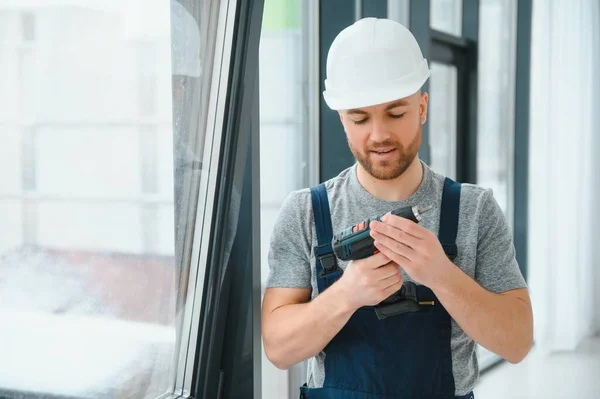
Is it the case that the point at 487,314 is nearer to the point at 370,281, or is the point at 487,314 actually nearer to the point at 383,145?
the point at 370,281

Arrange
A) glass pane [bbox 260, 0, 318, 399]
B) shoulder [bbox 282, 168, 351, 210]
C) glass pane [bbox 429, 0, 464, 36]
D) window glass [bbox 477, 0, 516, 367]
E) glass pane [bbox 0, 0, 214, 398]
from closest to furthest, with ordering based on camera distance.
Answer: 1. glass pane [bbox 0, 0, 214, 398]
2. shoulder [bbox 282, 168, 351, 210]
3. glass pane [bbox 260, 0, 318, 399]
4. glass pane [bbox 429, 0, 464, 36]
5. window glass [bbox 477, 0, 516, 367]

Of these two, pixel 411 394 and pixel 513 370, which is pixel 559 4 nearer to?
pixel 513 370

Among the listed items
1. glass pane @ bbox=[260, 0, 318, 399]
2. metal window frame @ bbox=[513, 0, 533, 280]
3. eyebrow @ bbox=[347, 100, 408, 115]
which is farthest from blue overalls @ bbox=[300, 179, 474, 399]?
metal window frame @ bbox=[513, 0, 533, 280]

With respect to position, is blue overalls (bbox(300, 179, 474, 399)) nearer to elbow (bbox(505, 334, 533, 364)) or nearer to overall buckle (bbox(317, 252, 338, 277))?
overall buckle (bbox(317, 252, 338, 277))

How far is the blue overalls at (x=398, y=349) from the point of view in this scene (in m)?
1.56

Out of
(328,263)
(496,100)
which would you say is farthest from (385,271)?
(496,100)

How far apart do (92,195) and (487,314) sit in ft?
2.98

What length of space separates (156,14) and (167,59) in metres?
0.11

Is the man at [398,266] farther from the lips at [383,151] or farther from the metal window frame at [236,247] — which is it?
the metal window frame at [236,247]

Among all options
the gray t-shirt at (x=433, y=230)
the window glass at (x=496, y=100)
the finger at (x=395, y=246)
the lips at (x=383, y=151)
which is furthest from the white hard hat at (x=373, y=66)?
the window glass at (x=496, y=100)

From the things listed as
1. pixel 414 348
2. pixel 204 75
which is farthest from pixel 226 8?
pixel 414 348

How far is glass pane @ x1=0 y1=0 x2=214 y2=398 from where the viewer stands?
4.25ft

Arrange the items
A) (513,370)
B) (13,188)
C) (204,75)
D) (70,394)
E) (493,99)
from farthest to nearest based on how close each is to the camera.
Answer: (493,99) < (513,370) < (204,75) < (70,394) < (13,188)

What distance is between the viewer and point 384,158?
1.57 meters
